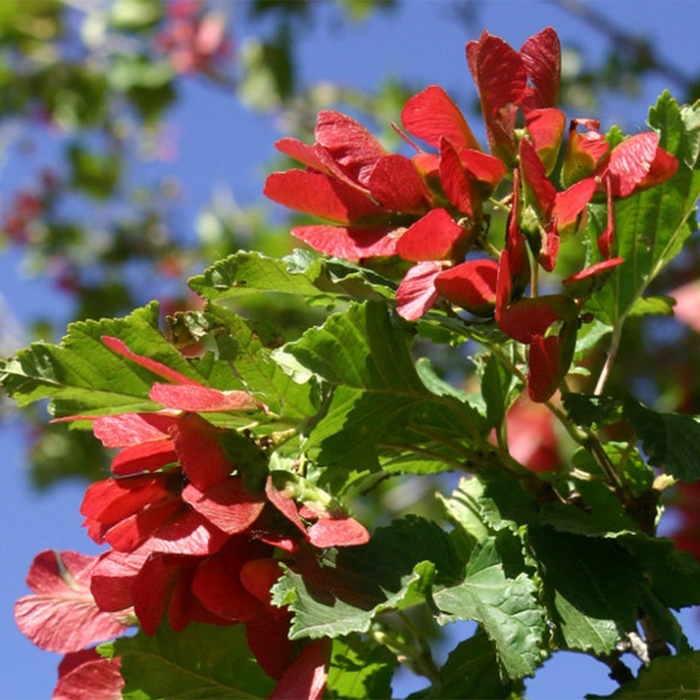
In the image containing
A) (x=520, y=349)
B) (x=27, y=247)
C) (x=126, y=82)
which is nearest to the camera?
(x=520, y=349)

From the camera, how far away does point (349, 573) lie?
0.64m

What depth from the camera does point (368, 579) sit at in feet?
2.09

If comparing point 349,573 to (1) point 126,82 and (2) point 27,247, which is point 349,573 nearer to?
(1) point 126,82

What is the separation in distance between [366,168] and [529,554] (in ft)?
0.81

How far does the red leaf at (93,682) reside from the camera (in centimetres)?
72

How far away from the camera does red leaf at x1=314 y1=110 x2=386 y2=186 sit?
704mm

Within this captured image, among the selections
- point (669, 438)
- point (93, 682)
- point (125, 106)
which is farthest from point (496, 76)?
point (125, 106)

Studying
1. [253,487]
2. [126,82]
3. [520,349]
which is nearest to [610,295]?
[520,349]

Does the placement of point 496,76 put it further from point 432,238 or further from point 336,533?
point 336,533

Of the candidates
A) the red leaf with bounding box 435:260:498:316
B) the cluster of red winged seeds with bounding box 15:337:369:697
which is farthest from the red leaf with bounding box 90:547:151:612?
the red leaf with bounding box 435:260:498:316

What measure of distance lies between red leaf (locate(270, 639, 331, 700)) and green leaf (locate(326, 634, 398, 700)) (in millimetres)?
86

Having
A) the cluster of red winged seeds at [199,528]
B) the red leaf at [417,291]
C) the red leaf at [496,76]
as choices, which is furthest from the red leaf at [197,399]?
the red leaf at [496,76]

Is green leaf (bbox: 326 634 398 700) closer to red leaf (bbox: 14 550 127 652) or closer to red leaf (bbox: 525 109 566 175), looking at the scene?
red leaf (bbox: 14 550 127 652)

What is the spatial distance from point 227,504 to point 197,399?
0.06 m
